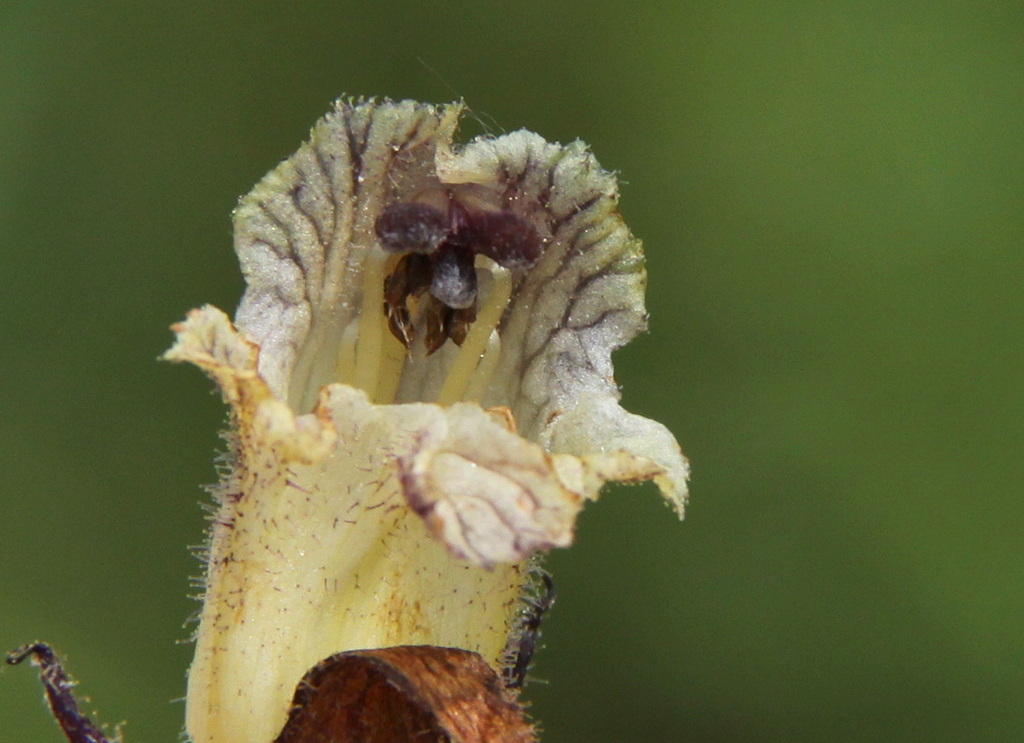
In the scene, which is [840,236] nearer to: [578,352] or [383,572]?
[578,352]

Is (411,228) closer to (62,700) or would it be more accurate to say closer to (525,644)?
(525,644)

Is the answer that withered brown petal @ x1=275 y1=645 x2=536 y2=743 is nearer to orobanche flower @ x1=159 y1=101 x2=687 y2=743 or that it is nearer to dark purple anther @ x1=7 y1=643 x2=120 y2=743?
orobanche flower @ x1=159 y1=101 x2=687 y2=743

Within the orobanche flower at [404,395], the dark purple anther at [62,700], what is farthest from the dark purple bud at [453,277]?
the dark purple anther at [62,700]

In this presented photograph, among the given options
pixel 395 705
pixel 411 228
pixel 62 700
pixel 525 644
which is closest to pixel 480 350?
pixel 411 228

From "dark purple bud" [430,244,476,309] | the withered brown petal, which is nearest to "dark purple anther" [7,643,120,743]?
the withered brown petal

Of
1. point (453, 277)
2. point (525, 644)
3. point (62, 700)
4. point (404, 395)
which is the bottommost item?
point (62, 700)

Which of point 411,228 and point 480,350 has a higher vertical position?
point 411,228

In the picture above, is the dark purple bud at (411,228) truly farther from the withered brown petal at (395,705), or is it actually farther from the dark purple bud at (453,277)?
the withered brown petal at (395,705)
